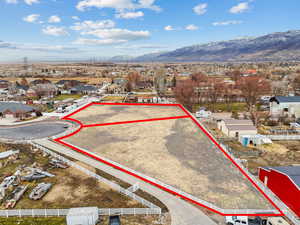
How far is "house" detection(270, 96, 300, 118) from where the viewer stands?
34375 millimetres

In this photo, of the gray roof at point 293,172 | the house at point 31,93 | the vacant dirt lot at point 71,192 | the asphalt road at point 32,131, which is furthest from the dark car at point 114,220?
the house at point 31,93

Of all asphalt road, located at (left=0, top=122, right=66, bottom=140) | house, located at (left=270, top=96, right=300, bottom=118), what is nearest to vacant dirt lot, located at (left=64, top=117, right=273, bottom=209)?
asphalt road, located at (left=0, top=122, right=66, bottom=140)

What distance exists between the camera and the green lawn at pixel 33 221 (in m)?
11.5

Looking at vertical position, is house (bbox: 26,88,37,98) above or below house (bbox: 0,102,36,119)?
above

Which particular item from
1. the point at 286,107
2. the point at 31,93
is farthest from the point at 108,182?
the point at 31,93

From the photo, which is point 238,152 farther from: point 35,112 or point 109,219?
point 35,112

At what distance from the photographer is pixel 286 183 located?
13.3 m

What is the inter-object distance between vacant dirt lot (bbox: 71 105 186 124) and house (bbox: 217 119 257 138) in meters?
8.14

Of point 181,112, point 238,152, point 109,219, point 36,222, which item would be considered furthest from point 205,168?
point 181,112

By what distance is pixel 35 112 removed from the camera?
34.7 metres

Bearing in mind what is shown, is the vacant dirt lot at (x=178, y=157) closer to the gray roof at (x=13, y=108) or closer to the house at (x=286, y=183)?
the house at (x=286, y=183)

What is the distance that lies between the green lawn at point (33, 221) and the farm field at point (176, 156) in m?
6.83

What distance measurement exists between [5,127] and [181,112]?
2621cm

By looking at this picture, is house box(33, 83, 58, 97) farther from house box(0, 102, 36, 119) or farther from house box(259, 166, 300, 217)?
house box(259, 166, 300, 217)
